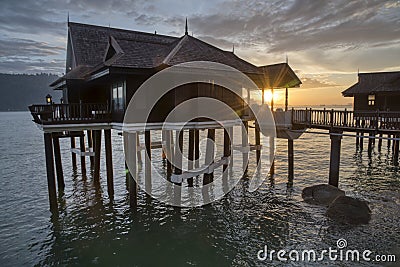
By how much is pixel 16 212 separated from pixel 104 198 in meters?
4.73

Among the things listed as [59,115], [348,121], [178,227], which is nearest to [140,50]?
[59,115]

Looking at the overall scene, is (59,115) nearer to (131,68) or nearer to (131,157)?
(131,157)

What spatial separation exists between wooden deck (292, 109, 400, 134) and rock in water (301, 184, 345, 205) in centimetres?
366

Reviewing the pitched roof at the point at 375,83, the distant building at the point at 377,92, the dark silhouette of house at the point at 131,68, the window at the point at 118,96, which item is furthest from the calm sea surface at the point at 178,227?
the pitched roof at the point at 375,83

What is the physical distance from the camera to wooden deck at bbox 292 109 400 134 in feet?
48.1

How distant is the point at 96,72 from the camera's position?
1384 centimetres

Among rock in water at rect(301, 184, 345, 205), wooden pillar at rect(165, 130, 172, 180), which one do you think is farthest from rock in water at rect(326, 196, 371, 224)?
wooden pillar at rect(165, 130, 172, 180)

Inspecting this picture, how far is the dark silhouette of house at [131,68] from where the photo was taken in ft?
43.9

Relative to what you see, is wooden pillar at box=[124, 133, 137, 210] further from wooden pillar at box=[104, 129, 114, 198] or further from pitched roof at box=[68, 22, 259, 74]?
→ pitched roof at box=[68, 22, 259, 74]

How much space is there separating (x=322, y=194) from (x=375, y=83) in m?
15.0

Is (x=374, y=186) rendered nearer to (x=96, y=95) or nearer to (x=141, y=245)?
(x=141, y=245)

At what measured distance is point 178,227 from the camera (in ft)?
42.4

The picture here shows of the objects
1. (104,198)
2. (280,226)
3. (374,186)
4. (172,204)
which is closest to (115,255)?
(172,204)

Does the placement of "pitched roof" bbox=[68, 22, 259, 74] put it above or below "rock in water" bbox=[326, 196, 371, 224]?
above
